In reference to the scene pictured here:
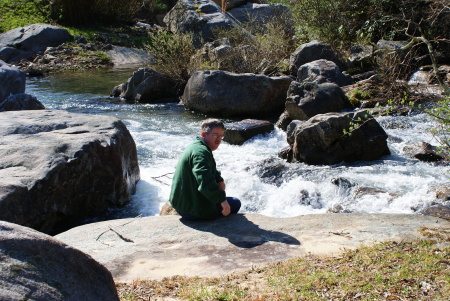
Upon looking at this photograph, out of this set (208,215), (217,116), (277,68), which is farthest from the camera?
(277,68)

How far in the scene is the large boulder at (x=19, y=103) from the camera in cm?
1207

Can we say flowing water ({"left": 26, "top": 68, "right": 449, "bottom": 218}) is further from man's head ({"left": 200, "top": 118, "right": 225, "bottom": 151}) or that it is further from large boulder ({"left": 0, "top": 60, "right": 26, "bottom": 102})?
large boulder ({"left": 0, "top": 60, "right": 26, "bottom": 102})

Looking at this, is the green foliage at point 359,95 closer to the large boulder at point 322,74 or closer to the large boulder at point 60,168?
the large boulder at point 322,74

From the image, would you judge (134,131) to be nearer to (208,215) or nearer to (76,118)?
(76,118)

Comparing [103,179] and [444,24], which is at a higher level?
[444,24]

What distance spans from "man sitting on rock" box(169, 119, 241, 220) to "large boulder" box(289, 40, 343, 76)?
11019 mm

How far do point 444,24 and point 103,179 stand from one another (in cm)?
1346

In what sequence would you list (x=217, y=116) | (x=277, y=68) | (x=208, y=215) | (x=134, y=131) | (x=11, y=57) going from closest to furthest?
(x=208, y=215) < (x=134, y=131) < (x=217, y=116) < (x=277, y=68) < (x=11, y=57)

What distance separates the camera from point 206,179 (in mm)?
5086

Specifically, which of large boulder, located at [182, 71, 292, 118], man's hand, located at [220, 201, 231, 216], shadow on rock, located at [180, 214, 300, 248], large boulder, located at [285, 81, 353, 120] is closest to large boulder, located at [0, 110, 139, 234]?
shadow on rock, located at [180, 214, 300, 248]

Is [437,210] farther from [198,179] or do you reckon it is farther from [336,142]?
[198,179]

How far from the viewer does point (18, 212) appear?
6152 millimetres

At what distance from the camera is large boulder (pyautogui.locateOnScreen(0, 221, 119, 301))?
8.14ft

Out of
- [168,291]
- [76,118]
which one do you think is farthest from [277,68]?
[168,291]
